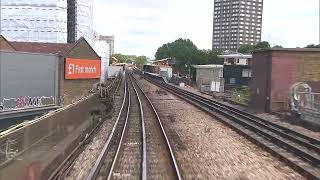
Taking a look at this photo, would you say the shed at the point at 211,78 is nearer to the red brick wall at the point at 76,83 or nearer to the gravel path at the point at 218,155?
the red brick wall at the point at 76,83

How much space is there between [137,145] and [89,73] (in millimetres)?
30980

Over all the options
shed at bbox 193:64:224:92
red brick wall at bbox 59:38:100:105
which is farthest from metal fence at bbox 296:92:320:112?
shed at bbox 193:64:224:92

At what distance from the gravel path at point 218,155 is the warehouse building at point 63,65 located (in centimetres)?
1519

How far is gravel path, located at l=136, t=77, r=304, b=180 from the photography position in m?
12.4

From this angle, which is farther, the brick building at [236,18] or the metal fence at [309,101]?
the brick building at [236,18]

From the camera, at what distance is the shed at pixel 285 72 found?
95.0 ft

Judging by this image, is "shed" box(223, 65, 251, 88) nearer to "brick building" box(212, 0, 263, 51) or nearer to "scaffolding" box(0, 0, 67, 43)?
"scaffolding" box(0, 0, 67, 43)

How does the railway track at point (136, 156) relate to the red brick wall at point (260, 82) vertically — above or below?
below

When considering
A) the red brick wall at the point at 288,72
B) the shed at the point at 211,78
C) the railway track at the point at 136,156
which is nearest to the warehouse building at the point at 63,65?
the shed at the point at 211,78

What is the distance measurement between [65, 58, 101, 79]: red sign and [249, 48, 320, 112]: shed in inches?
728

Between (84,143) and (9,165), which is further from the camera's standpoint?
(84,143)

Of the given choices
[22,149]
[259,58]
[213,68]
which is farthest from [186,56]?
[22,149]

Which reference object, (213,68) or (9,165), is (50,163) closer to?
(9,165)

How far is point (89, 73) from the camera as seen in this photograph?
47.5 meters
